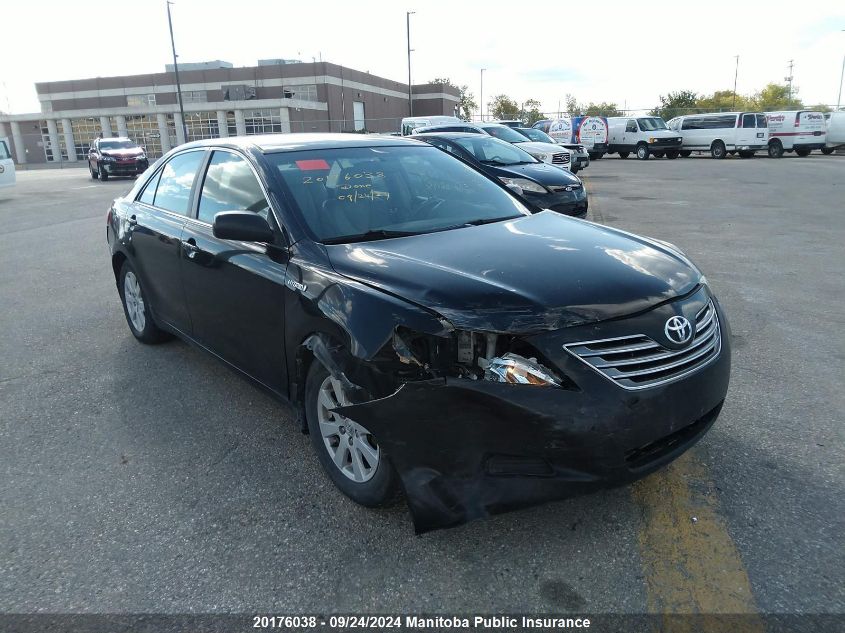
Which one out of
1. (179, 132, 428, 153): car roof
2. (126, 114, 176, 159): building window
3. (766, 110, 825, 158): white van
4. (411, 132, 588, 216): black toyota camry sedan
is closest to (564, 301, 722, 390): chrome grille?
(179, 132, 428, 153): car roof

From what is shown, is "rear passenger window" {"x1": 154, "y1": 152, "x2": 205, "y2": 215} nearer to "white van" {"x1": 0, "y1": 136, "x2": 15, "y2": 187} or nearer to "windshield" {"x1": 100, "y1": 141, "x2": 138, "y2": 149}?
"white van" {"x1": 0, "y1": 136, "x2": 15, "y2": 187}

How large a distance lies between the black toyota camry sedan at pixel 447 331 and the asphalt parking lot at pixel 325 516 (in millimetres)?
290

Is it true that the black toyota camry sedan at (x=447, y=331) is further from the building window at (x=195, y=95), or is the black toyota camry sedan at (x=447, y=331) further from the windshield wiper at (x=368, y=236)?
the building window at (x=195, y=95)

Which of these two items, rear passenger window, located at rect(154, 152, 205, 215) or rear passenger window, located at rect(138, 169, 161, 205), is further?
rear passenger window, located at rect(138, 169, 161, 205)

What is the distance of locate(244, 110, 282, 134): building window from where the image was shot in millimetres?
54156

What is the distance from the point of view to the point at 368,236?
10.8ft

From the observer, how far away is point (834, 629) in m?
2.17

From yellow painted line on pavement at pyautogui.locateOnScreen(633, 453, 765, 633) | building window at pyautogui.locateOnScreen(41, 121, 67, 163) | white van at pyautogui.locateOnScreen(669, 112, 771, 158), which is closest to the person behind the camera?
yellow painted line on pavement at pyautogui.locateOnScreen(633, 453, 765, 633)

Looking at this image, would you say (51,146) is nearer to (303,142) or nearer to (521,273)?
(303,142)

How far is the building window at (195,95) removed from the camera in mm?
65206

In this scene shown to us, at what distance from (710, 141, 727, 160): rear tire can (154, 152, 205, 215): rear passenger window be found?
31878mm

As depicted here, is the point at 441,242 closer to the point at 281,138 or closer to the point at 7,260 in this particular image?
the point at 281,138

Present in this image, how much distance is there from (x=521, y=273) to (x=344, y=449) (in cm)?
114

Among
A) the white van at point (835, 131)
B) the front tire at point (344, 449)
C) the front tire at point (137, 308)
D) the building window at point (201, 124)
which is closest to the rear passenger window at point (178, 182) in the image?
the front tire at point (137, 308)
